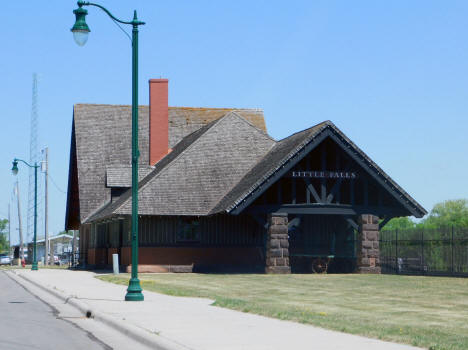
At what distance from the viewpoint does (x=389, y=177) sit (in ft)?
122

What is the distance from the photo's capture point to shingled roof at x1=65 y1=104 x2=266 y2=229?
5041 cm

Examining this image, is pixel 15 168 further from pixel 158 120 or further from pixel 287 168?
pixel 287 168

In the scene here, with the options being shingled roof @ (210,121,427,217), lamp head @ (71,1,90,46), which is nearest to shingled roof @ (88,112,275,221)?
shingled roof @ (210,121,427,217)

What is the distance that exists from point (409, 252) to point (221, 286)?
15.3m

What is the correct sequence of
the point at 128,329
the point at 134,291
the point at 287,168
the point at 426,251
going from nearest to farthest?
the point at 128,329 → the point at 134,291 → the point at 287,168 → the point at 426,251

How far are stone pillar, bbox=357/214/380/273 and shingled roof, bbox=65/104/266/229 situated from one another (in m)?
15.5

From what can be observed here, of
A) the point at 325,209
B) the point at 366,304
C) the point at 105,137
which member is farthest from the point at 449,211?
the point at 366,304

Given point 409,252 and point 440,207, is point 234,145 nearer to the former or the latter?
point 409,252

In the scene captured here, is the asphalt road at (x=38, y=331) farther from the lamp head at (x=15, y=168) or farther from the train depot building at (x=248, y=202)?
the lamp head at (x=15, y=168)

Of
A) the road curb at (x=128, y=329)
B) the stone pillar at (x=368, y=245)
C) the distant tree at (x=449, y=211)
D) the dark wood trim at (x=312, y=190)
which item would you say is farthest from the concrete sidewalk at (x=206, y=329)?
the distant tree at (x=449, y=211)

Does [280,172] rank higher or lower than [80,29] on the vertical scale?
lower

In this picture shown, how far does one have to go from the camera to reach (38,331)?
47.2ft

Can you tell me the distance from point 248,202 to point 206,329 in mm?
22890

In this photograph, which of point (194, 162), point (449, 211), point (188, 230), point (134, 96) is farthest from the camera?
point (449, 211)
